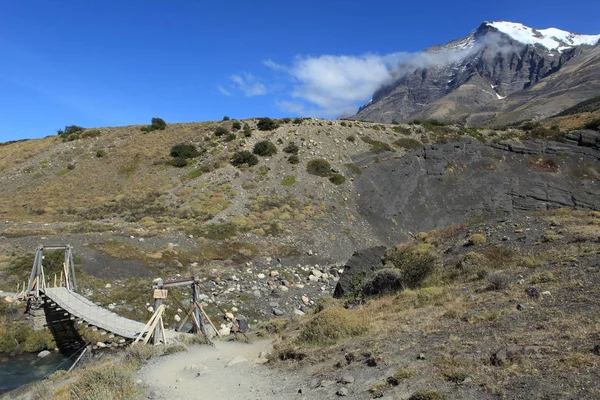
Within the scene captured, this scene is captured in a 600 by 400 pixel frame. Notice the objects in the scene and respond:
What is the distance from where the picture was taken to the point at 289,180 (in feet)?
140

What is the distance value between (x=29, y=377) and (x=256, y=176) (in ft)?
99.6

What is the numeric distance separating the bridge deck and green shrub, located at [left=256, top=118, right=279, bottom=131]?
127 ft

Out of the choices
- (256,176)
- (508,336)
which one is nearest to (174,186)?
(256,176)

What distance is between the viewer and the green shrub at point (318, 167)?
4423 centimetres

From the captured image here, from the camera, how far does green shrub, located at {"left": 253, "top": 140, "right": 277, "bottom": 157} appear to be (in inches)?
1855

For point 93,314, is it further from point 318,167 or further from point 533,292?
point 318,167

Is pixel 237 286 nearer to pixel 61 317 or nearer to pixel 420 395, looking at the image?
pixel 61 317

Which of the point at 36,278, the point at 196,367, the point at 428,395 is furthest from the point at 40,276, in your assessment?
the point at 428,395

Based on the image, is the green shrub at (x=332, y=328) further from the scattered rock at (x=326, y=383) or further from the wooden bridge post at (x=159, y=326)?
the wooden bridge post at (x=159, y=326)

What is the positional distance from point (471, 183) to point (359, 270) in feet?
97.8

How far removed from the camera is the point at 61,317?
64.9ft

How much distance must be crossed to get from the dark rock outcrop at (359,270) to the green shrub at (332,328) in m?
6.37

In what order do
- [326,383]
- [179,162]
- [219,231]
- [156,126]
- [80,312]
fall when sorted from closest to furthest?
[326,383] → [80,312] → [219,231] → [179,162] → [156,126]

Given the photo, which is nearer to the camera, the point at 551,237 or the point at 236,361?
the point at 236,361
